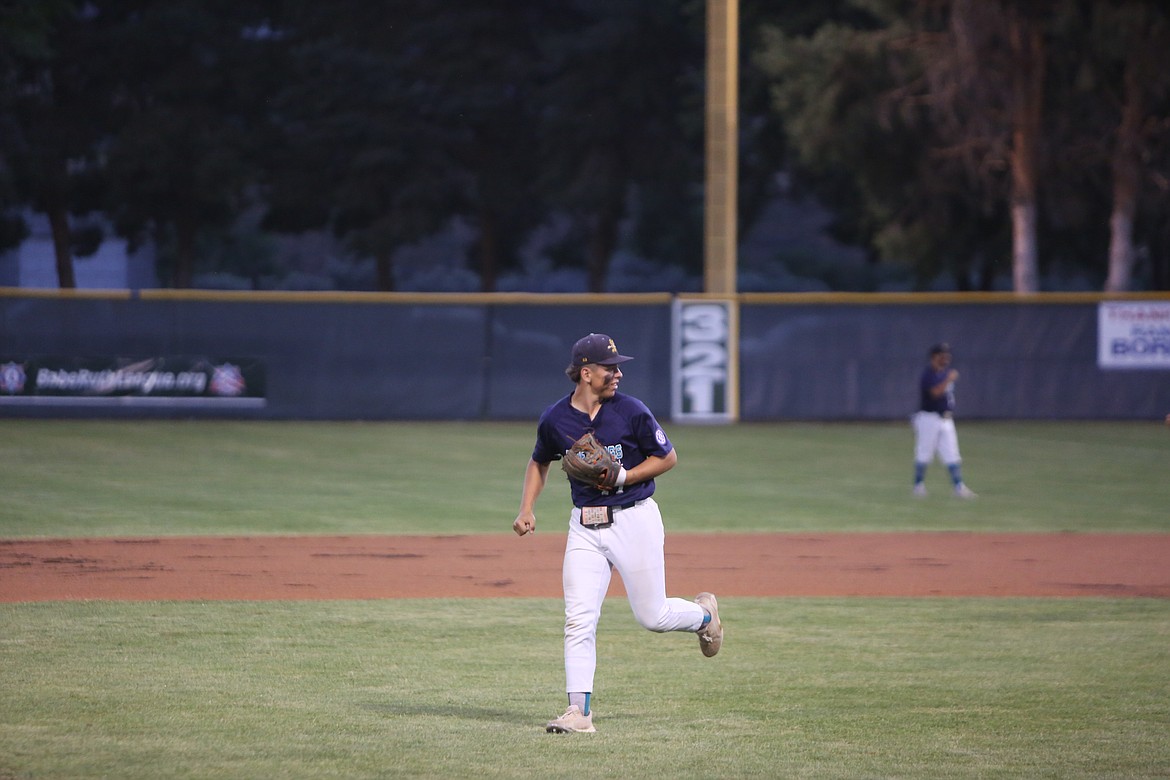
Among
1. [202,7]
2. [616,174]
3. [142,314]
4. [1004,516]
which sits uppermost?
[202,7]

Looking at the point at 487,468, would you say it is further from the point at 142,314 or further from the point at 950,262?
the point at 950,262

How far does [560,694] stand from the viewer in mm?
7738

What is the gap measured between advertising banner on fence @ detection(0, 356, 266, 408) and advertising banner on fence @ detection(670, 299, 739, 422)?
7570 millimetres

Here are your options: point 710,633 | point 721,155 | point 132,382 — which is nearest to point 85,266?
point 132,382

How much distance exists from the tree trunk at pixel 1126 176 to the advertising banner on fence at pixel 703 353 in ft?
46.3

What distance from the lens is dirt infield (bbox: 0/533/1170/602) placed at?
36.2 ft

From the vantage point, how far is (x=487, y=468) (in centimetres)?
2017

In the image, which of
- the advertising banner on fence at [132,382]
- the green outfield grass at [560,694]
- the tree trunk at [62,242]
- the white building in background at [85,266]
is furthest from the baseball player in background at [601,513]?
the white building in background at [85,266]

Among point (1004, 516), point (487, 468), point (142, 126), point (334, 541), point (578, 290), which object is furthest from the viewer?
point (578, 290)

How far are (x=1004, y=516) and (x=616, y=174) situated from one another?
139 feet

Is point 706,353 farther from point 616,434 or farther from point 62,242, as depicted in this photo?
point 62,242

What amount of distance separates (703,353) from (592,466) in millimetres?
20621

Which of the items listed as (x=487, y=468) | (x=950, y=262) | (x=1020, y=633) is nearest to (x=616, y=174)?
(x=950, y=262)

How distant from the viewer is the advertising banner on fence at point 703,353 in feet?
88.9
